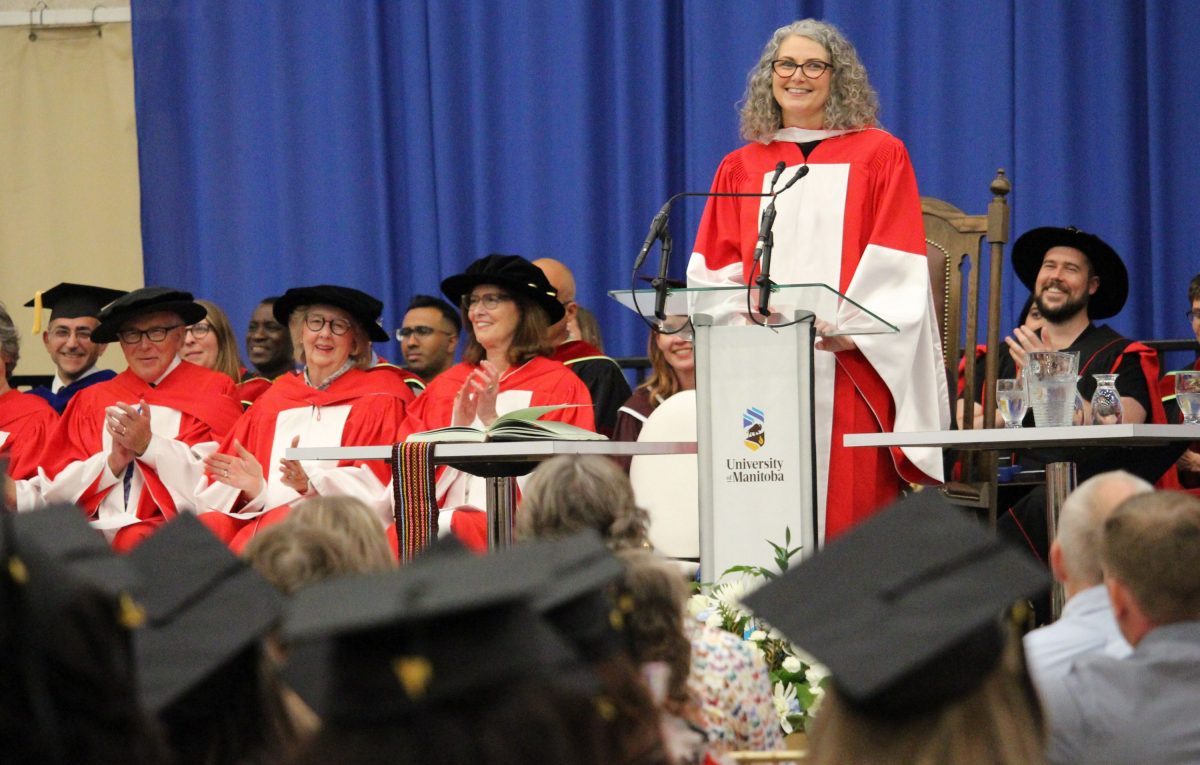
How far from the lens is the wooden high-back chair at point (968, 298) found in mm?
5383

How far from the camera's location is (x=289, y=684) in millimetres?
1775

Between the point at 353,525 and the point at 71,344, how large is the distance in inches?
201

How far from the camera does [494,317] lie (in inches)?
249

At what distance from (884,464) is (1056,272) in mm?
1545

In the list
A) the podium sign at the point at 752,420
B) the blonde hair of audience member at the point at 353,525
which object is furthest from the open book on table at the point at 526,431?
the blonde hair of audience member at the point at 353,525

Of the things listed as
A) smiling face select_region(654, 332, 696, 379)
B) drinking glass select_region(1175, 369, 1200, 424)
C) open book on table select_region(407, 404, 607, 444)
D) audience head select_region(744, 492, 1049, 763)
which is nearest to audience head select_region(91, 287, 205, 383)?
smiling face select_region(654, 332, 696, 379)

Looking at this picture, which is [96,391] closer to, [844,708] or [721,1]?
[721,1]

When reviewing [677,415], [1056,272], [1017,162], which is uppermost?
[1017,162]

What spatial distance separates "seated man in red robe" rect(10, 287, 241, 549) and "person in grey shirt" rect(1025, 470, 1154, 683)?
4.33m

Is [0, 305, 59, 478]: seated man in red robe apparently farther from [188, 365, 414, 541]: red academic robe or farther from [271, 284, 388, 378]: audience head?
[271, 284, 388, 378]: audience head

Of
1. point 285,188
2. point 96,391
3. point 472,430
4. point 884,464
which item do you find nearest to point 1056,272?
point 884,464

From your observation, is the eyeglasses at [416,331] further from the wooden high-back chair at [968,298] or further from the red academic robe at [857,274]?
the wooden high-back chair at [968,298]

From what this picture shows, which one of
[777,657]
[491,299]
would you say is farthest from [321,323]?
[777,657]

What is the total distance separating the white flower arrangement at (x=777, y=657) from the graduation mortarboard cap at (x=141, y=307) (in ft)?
11.2
